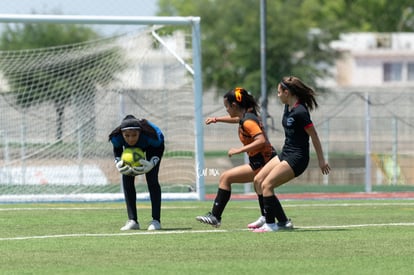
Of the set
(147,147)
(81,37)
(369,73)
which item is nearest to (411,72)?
(369,73)

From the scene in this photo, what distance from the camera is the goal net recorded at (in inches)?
880

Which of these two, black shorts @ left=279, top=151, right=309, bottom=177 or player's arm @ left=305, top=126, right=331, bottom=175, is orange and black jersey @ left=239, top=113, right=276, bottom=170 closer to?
black shorts @ left=279, top=151, right=309, bottom=177

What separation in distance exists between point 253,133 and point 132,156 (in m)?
1.51

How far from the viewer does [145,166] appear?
44.9 ft

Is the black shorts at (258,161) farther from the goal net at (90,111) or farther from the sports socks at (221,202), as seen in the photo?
the goal net at (90,111)

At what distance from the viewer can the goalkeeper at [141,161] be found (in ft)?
44.7

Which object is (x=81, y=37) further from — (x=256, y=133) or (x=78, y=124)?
(x=256, y=133)

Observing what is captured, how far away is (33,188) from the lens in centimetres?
2323

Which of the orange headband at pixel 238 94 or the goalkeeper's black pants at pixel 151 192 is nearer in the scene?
the orange headband at pixel 238 94

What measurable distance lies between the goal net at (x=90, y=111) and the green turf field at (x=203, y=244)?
5156 millimetres

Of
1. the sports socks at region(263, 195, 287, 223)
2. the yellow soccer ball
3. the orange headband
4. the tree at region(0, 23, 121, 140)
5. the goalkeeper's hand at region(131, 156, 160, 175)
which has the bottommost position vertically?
the sports socks at region(263, 195, 287, 223)

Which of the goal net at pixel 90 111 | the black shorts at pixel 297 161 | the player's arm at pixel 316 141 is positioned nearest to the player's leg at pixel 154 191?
the black shorts at pixel 297 161

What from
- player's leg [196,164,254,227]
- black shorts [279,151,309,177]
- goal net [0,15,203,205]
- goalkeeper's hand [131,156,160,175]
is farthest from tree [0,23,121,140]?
black shorts [279,151,309,177]

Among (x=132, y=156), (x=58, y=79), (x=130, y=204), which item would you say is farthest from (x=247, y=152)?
(x=58, y=79)
